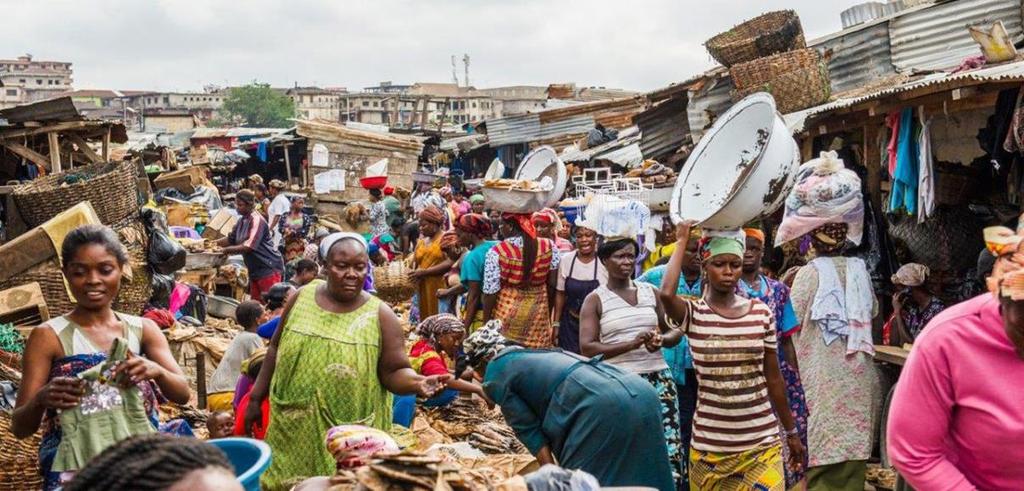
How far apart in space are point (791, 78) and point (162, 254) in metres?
6.41

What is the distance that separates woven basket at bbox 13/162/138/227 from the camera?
341 inches

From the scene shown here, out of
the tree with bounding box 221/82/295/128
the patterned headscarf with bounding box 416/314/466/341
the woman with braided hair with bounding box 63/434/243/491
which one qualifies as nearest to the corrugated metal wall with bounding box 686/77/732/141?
the patterned headscarf with bounding box 416/314/466/341

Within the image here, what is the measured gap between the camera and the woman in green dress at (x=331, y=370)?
4121 millimetres

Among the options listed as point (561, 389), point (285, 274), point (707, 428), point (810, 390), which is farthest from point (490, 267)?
point (285, 274)

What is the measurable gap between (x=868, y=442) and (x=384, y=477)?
4100 millimetres

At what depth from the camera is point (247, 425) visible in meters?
4.49

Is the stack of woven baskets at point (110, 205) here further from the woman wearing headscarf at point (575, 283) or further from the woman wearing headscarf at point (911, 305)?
the woman wearing headscarf at point (911, 305)

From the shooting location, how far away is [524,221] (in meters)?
7.54

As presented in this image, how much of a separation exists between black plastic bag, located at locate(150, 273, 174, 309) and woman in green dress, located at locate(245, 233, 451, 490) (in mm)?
5328

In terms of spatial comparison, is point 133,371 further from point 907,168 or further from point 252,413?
point 907,168

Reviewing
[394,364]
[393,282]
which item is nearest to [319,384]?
[394,364]

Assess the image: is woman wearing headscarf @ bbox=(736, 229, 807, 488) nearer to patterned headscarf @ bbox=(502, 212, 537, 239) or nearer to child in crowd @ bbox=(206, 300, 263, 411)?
patterned headscarf @ bbox=(502, 212, 537, 239)

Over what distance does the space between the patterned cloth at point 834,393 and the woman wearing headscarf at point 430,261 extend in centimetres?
399

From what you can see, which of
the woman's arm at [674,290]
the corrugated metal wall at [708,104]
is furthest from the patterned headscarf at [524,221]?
the corrugated metal wall at [708,104]
